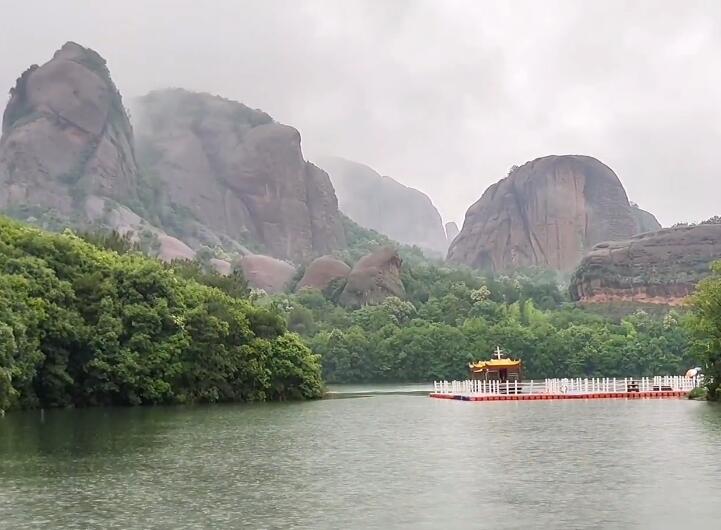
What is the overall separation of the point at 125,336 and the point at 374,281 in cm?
7198

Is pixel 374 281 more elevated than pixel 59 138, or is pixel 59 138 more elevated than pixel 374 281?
pixel 59 138

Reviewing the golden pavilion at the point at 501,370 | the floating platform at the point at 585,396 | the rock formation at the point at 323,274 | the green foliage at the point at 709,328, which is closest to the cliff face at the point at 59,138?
the rock formation at the point at 323,274

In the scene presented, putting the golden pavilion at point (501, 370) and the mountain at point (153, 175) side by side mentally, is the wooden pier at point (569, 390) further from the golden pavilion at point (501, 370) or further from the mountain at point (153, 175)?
the mountain at point (153, 175)

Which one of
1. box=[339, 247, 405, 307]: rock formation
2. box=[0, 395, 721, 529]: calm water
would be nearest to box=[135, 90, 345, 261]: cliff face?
box=[339, 247, 405, 307]: rock formation

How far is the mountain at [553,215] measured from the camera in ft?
583

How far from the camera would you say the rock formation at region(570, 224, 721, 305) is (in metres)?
123

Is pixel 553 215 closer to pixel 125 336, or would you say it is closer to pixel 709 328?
pixel 709 328


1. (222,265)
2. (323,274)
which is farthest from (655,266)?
(222,265)

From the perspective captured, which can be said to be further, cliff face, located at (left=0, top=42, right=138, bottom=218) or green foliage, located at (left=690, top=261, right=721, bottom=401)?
cliff face, located at (left=0, top=42, right=138, bottom=218)

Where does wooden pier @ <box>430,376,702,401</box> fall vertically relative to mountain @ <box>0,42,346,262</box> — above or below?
below

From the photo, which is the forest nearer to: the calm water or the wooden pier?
the wooden pier

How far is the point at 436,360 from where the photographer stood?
301 feet

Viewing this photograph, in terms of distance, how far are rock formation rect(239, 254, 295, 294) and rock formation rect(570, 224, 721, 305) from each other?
136 ft

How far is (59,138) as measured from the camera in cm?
16125
